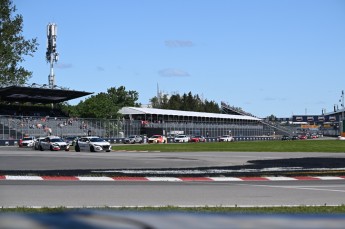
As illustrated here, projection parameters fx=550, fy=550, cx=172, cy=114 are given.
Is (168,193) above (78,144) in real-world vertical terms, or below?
below

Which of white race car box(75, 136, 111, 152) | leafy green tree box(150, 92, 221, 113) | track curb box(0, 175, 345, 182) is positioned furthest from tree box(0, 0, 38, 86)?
leafy green tree box(150, 92, 221, 113)

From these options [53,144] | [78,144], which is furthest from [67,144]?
[78,144]

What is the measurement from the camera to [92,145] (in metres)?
43.0

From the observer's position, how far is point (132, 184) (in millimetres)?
14914

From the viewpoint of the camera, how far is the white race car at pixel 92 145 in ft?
139

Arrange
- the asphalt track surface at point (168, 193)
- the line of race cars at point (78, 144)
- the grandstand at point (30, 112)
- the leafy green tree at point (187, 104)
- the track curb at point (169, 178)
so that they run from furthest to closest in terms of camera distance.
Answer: the leafy green tree at point (187, 104) < the grandstand at point (30, 112) < the line of race cars at point (78, 144) < the track curb at point (169, 178) < the asphalt track surface at point (168, 193)

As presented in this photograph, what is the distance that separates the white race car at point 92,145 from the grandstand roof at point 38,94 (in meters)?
25.5

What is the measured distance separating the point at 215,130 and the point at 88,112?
84.1 ft

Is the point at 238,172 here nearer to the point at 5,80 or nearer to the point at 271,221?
the point at 5,80

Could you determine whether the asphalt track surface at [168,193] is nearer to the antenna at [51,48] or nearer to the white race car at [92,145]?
the white race car at [92,145]

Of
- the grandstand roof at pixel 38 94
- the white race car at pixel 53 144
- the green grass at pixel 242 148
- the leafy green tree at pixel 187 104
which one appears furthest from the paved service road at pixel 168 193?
the leafy green tree at pixel 187 104

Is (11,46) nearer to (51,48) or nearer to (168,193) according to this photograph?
(168,193)

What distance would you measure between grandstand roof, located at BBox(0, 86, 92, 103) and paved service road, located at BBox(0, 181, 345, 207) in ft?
181

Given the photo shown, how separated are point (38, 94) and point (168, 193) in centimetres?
6366
